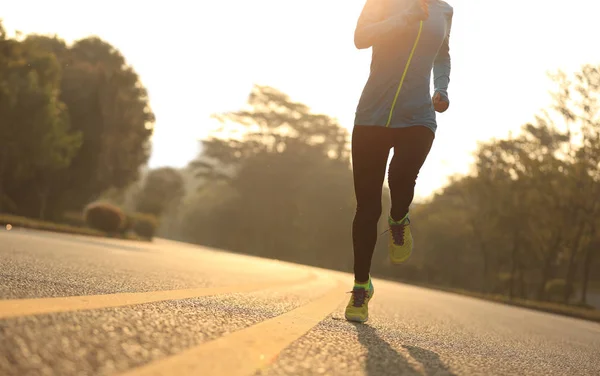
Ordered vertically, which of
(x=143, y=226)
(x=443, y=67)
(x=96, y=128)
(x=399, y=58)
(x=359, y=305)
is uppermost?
(x=96, y=128)

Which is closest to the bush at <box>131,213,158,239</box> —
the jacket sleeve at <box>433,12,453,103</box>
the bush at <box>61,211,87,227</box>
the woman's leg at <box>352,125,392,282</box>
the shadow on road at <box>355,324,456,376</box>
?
the bush at <box>61,211,87,227</box>

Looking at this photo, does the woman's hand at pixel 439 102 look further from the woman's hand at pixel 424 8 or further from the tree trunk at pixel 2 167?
the tree trunk at pixel 2 167

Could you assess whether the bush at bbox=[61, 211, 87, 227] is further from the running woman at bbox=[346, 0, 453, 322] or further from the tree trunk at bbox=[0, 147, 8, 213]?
the running woman at bbox=[346, 0, 453, 322]

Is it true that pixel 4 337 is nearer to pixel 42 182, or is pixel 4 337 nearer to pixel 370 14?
pixel 370 14

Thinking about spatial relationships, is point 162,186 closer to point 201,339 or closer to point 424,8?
point 424,8

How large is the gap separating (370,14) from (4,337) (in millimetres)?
3359

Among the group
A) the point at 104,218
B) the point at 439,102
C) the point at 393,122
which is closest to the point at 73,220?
the point at 104,218

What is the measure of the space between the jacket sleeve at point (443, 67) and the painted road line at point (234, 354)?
7.41ft

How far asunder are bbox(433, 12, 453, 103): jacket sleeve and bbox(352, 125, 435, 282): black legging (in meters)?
0.63

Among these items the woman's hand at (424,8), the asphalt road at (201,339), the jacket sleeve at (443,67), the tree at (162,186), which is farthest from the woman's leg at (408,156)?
the tree at (162,186)

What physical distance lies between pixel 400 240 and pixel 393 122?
84cm

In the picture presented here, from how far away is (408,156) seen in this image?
3.91m

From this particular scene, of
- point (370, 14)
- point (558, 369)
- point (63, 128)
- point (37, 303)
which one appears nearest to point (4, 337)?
point (37, 303)

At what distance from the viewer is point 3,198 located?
31.1 metres
